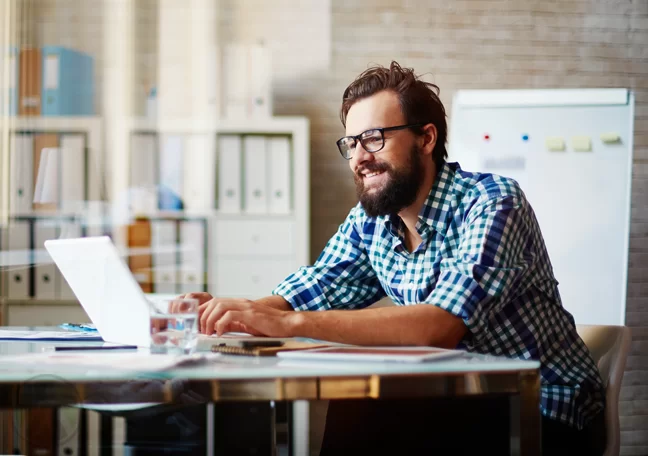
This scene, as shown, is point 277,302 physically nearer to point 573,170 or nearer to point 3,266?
point 573,170

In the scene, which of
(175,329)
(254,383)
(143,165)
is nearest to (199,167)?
(143,165)

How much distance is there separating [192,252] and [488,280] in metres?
2.30

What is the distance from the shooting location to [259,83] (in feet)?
10.6

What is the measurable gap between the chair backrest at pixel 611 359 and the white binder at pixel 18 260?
256 centimetres

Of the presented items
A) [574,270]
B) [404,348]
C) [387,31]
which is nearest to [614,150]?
[574,270]

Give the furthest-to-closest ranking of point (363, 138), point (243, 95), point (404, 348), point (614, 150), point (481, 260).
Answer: point (243, 95)
point (614, 150)
point (363, 138)
point (481, 260)
point (404, 348)

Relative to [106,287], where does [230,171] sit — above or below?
above

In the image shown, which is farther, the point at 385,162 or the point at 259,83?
the point at 259,83

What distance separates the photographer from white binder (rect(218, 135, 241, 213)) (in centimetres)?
321

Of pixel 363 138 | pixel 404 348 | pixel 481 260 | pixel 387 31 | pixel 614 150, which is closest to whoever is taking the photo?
pixel 404 348

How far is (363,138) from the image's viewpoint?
152 centimetres

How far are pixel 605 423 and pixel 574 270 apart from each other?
5.67 ft

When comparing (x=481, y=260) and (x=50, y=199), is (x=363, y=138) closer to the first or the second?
(x=481, y=260)

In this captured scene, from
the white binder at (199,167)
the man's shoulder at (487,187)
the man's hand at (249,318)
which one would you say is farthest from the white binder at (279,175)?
the man's hand at (249,318)
